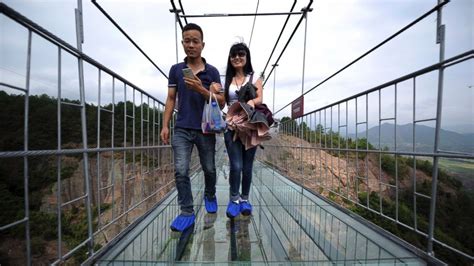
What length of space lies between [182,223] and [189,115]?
70 cm

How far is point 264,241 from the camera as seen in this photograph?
1682mm

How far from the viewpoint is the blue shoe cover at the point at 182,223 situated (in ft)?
6.02

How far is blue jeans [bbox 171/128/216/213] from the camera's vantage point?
6.46 feet

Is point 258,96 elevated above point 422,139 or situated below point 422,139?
above

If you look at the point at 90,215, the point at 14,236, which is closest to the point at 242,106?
the point at 90,215

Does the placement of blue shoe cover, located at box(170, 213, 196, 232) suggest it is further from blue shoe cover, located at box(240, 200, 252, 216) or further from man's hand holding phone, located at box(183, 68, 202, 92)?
man's hand holding phone, located at box(183, 68, 202, 92)

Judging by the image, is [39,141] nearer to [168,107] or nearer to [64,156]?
[64,156]

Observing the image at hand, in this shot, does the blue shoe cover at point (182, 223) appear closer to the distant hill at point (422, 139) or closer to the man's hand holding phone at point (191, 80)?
the man's hand holding phone at point (191, 80)

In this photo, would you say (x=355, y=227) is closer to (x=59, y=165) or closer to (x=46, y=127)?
(x=59, y=165)

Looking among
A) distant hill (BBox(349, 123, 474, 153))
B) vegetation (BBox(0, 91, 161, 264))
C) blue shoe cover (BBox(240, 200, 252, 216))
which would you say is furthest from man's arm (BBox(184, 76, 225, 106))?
distant hill (BBox(349, 123, 474, 153))

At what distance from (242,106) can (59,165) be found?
1.19m

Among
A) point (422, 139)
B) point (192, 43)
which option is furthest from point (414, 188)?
→ point (192, 43)

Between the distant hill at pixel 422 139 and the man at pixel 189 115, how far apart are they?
1.11 m

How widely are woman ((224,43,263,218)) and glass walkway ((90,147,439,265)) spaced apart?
0.12 m
